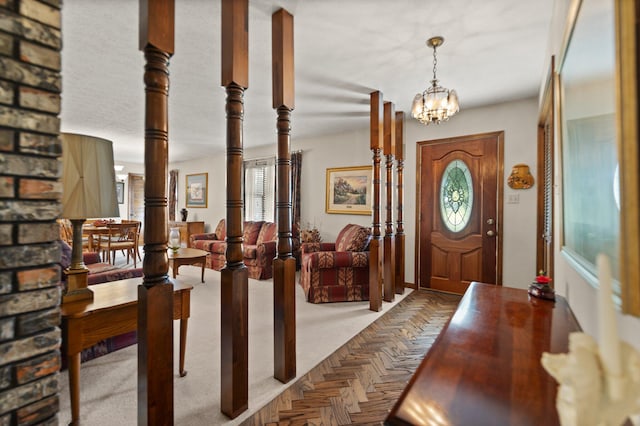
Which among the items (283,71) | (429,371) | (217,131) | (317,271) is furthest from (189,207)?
(429,371)

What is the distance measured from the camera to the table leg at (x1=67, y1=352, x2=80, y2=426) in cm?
158

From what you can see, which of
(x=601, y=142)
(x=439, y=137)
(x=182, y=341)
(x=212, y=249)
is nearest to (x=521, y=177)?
(x=439, y=137)

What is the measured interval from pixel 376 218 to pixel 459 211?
53.7 inches

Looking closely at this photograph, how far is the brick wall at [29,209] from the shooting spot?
3.05ft

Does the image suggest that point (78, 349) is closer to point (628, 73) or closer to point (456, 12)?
point (628, 73)

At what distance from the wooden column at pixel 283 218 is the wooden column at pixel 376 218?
5.25ft

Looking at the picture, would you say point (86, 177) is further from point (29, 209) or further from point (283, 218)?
point (283, 218)

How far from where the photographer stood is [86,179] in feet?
4.74

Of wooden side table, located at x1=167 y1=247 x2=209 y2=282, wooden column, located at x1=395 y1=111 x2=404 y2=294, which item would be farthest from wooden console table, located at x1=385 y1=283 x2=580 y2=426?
wooden side table, located at x1=167 y1=247 x2=209 y2=282

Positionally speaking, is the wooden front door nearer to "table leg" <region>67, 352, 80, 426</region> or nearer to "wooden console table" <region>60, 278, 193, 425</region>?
"wooden console table" <region>60, 278, 193, 425</region>

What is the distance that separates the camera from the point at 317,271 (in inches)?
147

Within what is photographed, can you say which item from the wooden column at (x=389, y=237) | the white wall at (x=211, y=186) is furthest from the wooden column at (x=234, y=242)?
the white wall at (x=211, y=186)

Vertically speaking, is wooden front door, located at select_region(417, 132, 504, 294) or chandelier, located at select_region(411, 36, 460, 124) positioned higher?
chandelier, located at select_region(411, 36, 460, 124)

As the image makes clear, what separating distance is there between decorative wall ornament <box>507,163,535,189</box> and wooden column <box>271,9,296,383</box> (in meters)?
3.08
